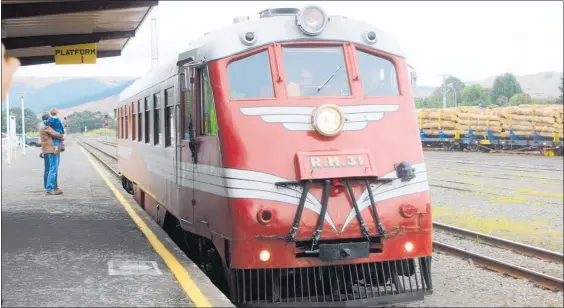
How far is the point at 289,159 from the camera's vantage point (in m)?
5.61

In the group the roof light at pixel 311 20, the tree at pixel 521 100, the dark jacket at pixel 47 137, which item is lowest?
the dark jacket at pixel 47 137

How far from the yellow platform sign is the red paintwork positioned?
36.0ft

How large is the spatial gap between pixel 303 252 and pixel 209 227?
3.42ft

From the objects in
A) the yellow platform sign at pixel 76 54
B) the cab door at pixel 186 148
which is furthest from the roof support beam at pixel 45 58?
the cab door at pixel 186 148

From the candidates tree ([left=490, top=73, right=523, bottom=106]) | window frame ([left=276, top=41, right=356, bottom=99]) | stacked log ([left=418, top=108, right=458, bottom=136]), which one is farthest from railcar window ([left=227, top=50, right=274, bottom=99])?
stacked log ([left=418, top=108, right=458, bottom=136])

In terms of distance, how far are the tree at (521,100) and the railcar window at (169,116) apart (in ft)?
83.0

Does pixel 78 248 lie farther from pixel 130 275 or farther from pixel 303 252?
pixel 303 252

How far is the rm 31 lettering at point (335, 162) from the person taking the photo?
219 inches

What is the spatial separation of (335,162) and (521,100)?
27286 millimetres

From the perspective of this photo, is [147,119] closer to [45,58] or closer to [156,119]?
[156,119]

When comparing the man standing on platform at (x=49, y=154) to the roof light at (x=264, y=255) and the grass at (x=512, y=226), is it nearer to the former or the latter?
the grass at (x=512, y=226)

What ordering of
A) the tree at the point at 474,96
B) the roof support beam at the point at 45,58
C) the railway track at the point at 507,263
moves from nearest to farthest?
the railway track at the point at 507,263 < the roof support beam at the point at 45,58 < the tree at the point at 474,96

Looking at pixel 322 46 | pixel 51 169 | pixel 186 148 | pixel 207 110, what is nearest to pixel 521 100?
pixel 51 169

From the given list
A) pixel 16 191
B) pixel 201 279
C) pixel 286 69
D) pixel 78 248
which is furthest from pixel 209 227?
pixel 16 191
